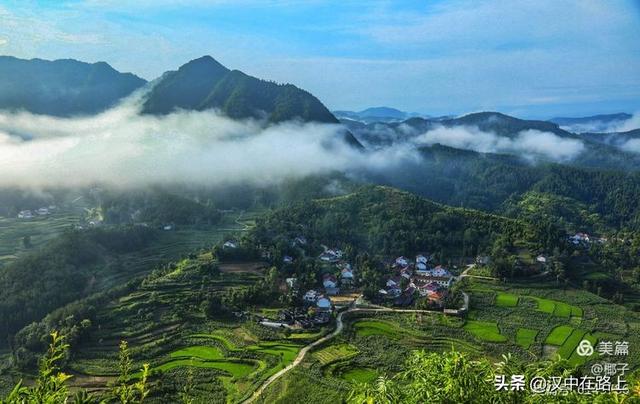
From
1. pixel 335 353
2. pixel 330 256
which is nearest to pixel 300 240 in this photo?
pixel 330 256

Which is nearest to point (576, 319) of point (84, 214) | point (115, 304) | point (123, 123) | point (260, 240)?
point (260, 240)

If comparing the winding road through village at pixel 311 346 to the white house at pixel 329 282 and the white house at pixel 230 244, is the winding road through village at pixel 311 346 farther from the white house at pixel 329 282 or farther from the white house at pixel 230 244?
the white house at pixel 230 244

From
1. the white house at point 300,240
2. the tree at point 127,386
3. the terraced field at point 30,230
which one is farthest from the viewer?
the terraced field at point 30,230

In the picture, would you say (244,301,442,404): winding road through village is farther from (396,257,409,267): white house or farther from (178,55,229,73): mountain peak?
(178,55,229,73): mountain peak

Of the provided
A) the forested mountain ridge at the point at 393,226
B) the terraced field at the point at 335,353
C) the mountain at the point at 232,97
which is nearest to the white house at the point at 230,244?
the forested mountain ridge at the point at 393,226

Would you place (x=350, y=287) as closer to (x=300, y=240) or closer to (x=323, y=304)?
(x=323, y=304)

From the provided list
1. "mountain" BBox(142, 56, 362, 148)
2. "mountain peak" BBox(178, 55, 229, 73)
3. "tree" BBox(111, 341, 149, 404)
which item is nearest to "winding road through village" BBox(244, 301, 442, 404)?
"tree" BBox(111, 341, 149, 404)
